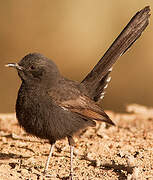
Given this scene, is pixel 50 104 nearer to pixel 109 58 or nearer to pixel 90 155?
pixel 90 155

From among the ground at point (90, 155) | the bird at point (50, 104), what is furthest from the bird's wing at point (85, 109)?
the ground at point (90, 155)

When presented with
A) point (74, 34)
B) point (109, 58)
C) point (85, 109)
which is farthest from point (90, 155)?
point (74, 34)

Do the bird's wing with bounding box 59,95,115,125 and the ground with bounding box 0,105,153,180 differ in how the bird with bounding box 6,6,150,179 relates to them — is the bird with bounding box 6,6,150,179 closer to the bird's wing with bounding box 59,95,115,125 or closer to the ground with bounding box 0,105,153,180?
the bird's wing with bounding box 59,95,115,125

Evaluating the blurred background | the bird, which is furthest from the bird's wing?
the blurred background

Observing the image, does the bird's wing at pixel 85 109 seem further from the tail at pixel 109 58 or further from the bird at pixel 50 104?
the tail at pixel 109 58

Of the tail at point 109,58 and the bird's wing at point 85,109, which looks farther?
the tail at point 109,58
